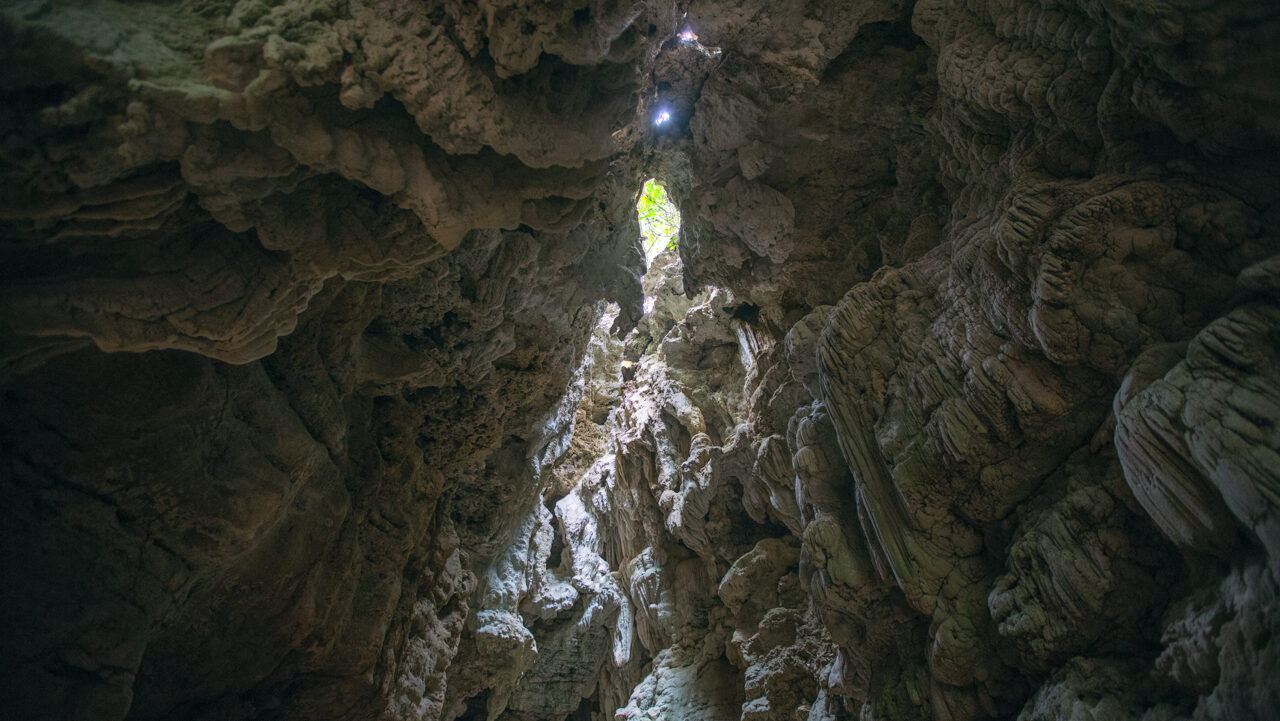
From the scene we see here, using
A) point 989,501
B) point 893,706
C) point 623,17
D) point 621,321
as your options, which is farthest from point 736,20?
point 893,706

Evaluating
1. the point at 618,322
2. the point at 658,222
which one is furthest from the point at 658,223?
the point at 618,322

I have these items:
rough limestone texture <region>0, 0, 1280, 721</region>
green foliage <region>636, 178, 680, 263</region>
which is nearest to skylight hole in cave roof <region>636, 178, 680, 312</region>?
green foliage <region>636, 178, 680, 263</region>

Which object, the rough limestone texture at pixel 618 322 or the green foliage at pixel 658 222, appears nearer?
the rough limestone texture at pixel 618 322

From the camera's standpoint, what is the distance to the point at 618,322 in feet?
29.8

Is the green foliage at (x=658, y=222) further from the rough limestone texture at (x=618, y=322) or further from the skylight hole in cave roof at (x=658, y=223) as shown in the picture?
the rough limestone texture at (x=618, y=322)

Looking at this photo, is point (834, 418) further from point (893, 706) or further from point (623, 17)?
point (623, 17)

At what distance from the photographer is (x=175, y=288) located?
3.77 metres

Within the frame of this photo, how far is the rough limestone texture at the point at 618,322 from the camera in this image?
134 inches

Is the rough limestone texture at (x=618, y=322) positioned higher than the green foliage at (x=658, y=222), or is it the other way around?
the green foliage at (x=658, y=222)

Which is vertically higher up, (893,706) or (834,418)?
(834,418)

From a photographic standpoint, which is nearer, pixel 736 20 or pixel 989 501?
pixel 989 501

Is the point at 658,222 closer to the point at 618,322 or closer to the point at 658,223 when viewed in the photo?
the point at 658,223

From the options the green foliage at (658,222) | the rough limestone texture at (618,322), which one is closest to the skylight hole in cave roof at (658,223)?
the green foliage at (658,222)

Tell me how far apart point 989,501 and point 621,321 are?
5239 mm
